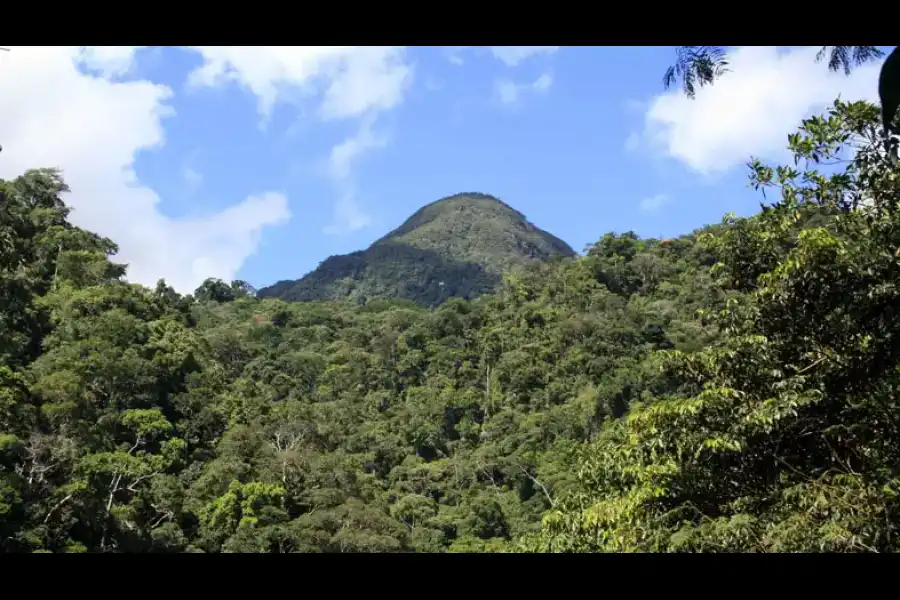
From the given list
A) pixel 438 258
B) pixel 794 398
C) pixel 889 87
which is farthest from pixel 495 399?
pixel 438 258

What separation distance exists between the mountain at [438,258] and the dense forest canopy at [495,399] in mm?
9745

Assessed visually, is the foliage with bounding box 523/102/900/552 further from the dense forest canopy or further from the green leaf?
the green leaf

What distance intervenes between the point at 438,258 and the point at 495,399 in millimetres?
25363

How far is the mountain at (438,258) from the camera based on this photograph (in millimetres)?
44875

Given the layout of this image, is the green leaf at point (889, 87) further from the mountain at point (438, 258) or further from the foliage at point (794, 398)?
the mountain at point (438, 258)

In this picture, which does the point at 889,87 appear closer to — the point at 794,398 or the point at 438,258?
the point at 794,398

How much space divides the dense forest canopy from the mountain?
9.75 metres

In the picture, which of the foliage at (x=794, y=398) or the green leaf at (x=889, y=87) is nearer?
the green leaf at (x=889, y=87)

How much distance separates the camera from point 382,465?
22641 millimetres

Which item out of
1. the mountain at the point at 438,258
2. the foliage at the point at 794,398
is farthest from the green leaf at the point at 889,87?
the mountain at the point at 438,258

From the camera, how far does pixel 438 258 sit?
160 feet
